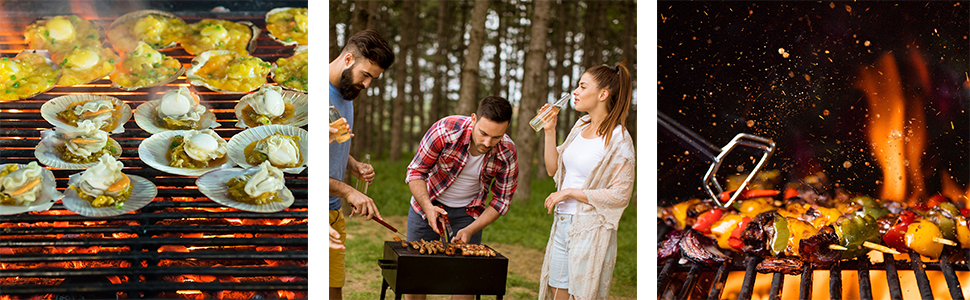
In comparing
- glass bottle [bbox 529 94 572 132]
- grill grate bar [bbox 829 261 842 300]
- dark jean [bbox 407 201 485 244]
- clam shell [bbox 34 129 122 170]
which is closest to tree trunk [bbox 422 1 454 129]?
dark jean [bbox 407 201 485 244]

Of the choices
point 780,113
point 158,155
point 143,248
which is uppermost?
point 780,113

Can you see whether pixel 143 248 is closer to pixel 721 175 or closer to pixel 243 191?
pixel 243 191

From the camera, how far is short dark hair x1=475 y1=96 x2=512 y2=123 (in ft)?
9.00

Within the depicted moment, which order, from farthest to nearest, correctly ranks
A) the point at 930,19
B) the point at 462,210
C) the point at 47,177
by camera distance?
the point at 462,210
the point at 930,19
the point at 47,177

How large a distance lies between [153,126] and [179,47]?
365 mm

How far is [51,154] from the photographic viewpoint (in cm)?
247

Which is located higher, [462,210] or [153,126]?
[153,126]

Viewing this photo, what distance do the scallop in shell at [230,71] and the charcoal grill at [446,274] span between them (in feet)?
3.21

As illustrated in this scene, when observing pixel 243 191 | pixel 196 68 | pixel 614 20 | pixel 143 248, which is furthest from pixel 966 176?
pixel 614 20

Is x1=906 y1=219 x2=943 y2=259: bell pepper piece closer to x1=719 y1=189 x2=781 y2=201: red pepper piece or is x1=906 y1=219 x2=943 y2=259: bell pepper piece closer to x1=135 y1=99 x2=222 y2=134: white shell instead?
x1=719 y1=189 x2=781 y2=201: red pepper piece

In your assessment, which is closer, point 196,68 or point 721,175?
point 196,68

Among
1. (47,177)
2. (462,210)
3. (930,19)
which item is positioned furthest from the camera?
(462,210)

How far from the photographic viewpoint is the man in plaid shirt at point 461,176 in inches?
115

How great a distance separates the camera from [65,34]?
98.0 inches
